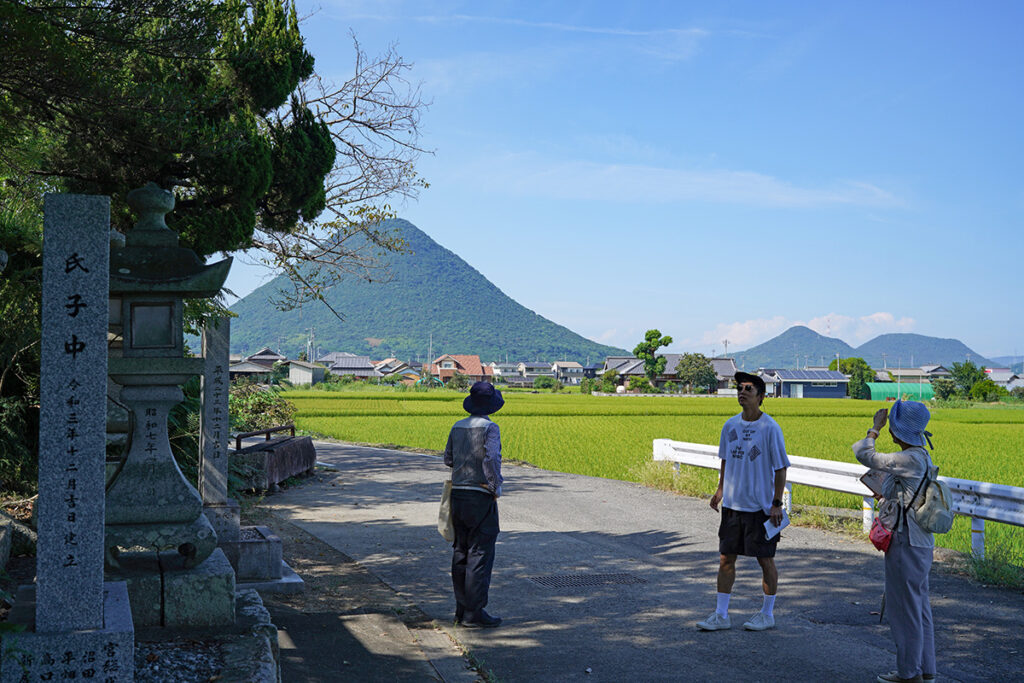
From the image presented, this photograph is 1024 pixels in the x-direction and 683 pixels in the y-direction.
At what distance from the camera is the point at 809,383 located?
117m

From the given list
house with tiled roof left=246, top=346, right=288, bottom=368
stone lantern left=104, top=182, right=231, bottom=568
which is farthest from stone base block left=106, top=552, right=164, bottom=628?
house with tiled roof left=246, top=346, right=288, bottom=368

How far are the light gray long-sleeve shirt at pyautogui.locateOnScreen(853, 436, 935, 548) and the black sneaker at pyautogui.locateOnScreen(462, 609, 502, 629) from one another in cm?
289

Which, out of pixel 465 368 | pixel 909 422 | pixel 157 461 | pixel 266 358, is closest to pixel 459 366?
pixel 465 368

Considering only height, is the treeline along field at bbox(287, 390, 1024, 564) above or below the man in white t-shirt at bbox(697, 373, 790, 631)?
below

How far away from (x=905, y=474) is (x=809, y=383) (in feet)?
388

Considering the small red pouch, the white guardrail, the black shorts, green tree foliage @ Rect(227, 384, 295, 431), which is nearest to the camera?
the small red pouch

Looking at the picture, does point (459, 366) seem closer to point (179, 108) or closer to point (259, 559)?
point (179, 108)

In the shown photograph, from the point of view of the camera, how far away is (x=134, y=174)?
40.6 feet

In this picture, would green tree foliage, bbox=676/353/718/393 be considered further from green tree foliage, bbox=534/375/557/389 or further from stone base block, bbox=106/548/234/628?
stone base block, bbox=106/548/234/628

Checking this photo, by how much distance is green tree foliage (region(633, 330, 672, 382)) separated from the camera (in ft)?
365

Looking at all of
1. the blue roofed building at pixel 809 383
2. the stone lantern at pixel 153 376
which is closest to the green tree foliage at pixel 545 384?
the blue roofed building at pixel 809 383

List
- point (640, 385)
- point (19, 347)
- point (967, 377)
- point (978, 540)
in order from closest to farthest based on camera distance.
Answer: point (978, 540)
point (19, 347)
point (967, 377)
point (640, 385)

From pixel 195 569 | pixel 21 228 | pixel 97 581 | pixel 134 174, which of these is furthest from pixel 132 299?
pixel 134 174

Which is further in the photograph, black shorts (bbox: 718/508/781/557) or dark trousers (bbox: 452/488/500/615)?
dark trousers (bbox: 452/488/500/615)
